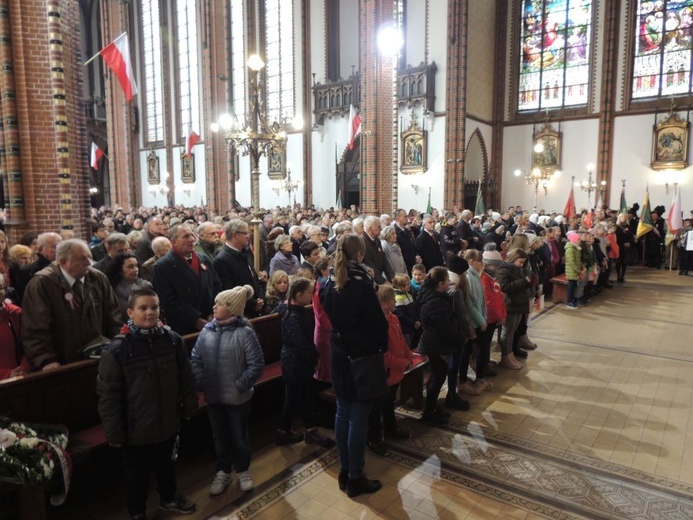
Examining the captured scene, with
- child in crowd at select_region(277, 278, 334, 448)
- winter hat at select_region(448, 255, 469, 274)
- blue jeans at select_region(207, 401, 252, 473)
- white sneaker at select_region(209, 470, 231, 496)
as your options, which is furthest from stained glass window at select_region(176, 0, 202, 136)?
white sneaker at select_region(209, 470, 231, 496)

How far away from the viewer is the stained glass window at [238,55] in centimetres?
2423

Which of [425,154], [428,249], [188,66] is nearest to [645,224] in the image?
[425,154]

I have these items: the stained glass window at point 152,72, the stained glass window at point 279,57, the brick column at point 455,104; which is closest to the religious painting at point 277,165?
the stained glass window at point 279,57

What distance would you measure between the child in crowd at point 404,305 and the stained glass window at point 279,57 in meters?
19.1

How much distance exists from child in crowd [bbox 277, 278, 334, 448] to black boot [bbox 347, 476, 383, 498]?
81cm

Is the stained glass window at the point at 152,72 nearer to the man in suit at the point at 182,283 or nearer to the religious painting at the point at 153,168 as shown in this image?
the religious painting at the point at 153,168

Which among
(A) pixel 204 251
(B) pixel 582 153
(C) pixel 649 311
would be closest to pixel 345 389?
(A) pixel 204 251

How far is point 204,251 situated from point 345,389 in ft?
8.03

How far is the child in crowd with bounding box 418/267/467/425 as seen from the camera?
4781 millimetres

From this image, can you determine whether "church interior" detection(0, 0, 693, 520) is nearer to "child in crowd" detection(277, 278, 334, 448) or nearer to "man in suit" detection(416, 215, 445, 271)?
"child in crowd" detection(277, 278, 334, 448)

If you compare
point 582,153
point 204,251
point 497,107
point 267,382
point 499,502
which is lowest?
point 499,502

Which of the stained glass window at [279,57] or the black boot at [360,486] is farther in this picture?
the stained glass window at [279,57]

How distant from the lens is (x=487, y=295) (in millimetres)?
6098

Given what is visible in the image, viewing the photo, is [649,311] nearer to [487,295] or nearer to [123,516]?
[487,295]
